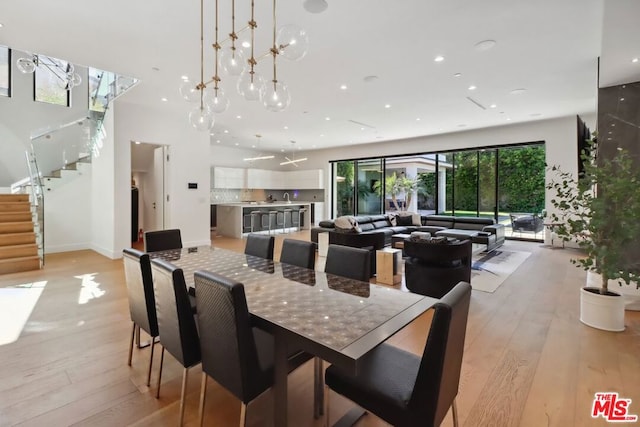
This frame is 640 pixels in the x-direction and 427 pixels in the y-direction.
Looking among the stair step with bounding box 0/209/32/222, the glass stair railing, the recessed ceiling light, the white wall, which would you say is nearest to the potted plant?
the recessed ceiling light

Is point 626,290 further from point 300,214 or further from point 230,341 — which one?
point 300,214

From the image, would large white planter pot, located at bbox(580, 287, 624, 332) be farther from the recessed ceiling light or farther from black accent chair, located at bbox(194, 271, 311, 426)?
black accent chair, located at bbox(194, 271, 311, 426)

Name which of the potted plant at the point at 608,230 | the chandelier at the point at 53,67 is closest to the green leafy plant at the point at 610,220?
the potted plant at the point at 608,230

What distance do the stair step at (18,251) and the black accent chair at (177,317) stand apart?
5290 millimetres

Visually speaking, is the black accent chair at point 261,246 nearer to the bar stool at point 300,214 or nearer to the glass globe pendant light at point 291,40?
the glass globe pendant light at point 291,40

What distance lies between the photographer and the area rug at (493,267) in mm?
4484

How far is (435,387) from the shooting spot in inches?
47.0

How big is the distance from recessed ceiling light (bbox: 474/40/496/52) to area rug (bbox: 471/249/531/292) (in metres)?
3.14

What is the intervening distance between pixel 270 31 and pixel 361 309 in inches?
129

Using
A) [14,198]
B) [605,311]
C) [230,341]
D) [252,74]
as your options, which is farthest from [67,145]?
[605,311]

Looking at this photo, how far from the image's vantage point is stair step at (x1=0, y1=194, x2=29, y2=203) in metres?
6.10

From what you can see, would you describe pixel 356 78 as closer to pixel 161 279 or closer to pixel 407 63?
pixel 407 63

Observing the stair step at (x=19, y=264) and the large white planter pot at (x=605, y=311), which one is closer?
the large white planter pot at (x=605, y=311)

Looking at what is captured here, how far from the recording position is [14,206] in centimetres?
598
